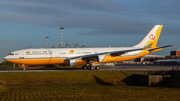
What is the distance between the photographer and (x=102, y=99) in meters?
15.3

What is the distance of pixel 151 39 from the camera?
43.8m

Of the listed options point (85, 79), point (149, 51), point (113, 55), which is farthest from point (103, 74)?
point (149, 51)

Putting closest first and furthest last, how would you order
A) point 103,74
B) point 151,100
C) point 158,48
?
point 151,100 < point 103,74 < point 158,48

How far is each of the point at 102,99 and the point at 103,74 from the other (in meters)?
16.5

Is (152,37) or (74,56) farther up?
(152,37)

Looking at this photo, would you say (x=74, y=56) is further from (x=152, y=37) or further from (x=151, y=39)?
(x=152, y=37)

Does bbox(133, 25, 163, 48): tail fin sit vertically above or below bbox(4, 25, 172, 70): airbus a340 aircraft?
above

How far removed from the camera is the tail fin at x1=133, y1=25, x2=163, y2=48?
43.8 m

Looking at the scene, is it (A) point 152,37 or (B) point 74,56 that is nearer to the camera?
(B) point 74,56

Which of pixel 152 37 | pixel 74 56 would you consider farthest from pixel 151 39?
pixel 74 56

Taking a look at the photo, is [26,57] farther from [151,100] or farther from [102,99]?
[151,100]

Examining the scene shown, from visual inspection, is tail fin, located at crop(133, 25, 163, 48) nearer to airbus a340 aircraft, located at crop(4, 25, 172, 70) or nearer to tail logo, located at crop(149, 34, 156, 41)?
tail logo, located at crop(149, 34, 156, 41)

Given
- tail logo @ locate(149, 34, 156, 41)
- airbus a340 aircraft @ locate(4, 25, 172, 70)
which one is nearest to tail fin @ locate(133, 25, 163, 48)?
tail logo @ locate(149, 34, 156, 41)

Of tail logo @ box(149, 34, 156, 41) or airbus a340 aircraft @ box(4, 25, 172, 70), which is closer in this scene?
airbus a340 aircraft @ box(4, 25, 172, 70)
